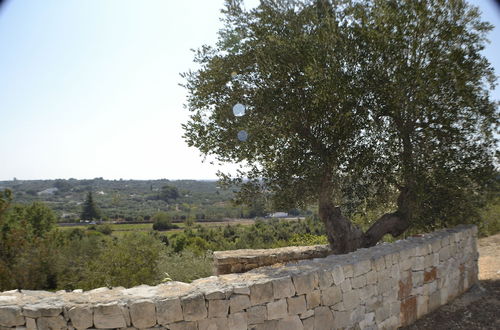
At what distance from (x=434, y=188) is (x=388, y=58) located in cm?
320

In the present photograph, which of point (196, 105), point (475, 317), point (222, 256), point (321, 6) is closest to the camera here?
point (475, 317)

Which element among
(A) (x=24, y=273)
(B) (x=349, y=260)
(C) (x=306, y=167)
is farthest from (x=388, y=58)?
(A) (x=24, y=273)

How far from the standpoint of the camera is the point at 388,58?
8.07 m

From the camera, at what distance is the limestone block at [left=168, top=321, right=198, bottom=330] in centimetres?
457

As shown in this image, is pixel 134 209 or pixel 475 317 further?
pixel 134 209

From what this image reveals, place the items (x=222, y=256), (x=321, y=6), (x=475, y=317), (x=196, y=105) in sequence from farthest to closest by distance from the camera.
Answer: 1. (x=222, y=256)
2. (x=196, y=105)
3. (x=321, y=6)
4. (x=475, y=317)

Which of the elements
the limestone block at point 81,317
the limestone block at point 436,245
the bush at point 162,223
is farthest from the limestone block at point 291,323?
the bush at point 162,223

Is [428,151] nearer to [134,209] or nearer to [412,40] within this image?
[412,40]

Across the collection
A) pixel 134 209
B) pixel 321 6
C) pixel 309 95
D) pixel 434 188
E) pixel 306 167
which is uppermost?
pixel 321 6

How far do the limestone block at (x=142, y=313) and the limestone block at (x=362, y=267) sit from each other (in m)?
3.32

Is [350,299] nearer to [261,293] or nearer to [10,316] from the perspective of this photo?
[261,293]

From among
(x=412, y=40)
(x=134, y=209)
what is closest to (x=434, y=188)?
(x=412, y=40)

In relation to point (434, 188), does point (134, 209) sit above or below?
below

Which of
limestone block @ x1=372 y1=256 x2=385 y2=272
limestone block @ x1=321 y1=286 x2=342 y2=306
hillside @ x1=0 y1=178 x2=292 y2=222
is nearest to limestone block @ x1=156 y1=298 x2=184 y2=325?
limestone block @ x1=321 y1=286 x2=342 y2=306
